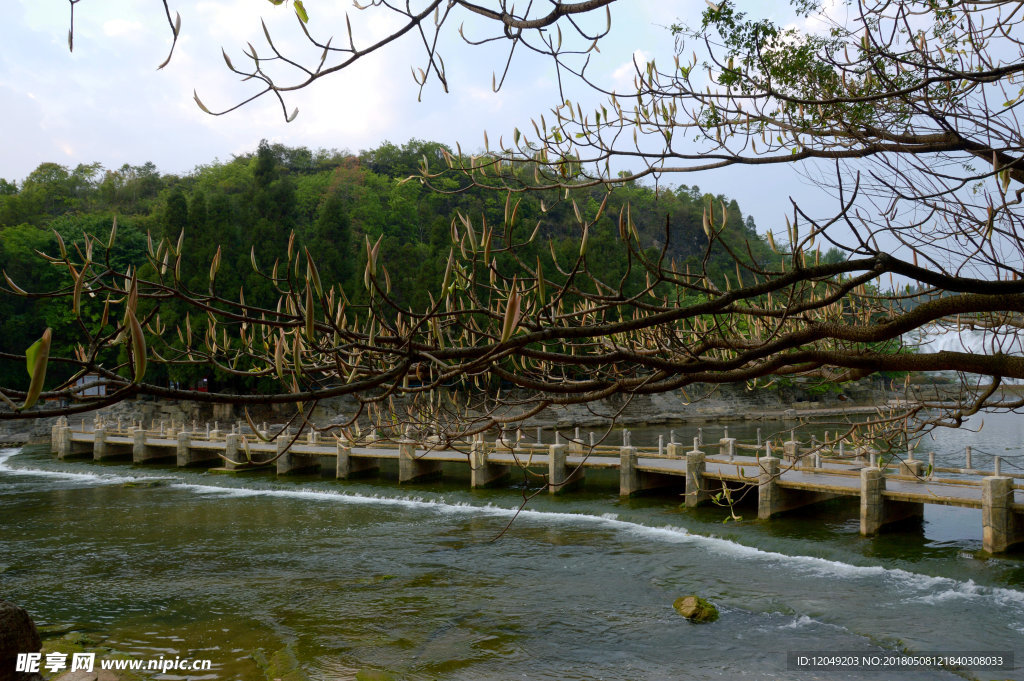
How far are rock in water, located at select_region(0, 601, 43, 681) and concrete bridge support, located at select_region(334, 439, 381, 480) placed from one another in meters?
12.9

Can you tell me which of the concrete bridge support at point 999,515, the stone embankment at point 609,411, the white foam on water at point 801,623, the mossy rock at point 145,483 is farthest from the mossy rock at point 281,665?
the stone embankment at point 609,411

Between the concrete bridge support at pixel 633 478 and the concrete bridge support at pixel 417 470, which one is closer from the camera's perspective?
the concrete bridge support at pixel 633 478

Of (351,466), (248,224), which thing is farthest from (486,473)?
(248,224)

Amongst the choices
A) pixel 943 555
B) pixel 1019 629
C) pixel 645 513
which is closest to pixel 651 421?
pixel 645 513

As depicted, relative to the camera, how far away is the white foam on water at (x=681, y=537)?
34.8 feet

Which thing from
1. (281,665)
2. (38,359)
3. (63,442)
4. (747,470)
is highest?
(38,359)

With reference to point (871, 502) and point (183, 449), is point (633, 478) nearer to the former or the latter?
point (871, 502)

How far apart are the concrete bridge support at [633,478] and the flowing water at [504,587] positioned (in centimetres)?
61

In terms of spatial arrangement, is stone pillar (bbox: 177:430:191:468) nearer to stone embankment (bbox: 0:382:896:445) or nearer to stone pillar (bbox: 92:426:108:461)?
stone pillar (bbox: 92:426:108:461)

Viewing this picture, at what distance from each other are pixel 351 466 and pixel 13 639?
14.2 meters

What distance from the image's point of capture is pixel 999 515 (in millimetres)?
11852

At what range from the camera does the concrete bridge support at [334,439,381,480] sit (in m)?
22.0

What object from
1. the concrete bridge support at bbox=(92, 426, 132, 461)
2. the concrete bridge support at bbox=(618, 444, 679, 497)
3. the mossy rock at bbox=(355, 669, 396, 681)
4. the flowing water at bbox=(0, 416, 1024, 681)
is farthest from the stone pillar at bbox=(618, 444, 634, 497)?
the concrete bridge support at bbox=(92, 426, 132, 461)

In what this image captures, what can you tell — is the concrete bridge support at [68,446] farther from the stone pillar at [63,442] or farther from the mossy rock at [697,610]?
the mossy rock at [697,610]
